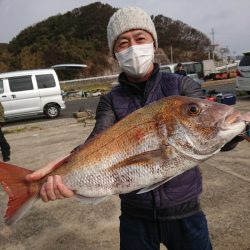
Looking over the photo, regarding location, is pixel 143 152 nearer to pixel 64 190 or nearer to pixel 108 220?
pixel 64 190

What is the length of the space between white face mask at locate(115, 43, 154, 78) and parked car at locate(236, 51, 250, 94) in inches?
515

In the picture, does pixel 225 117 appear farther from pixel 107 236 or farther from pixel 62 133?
pixel 62 133

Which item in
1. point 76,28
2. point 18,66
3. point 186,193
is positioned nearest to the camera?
point 186,193

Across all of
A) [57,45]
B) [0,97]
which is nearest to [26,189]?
[0,97]

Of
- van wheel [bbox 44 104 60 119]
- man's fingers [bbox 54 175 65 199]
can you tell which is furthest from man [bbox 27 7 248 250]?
van wheel [bbox 44 104 60 119]

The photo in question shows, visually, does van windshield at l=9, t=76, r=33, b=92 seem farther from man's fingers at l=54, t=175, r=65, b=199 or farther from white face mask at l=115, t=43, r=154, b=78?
man's fingers at l=54, t=175, r=65, b=199

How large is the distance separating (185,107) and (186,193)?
1.86ft

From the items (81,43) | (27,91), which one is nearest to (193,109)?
(27,91)

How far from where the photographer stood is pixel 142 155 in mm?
1991

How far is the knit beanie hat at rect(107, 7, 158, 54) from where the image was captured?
2504 mm

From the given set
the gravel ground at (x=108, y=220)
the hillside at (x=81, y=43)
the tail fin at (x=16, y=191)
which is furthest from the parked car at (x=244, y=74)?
the hillside at (x=81, y=43)

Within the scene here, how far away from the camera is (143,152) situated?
1995 mm

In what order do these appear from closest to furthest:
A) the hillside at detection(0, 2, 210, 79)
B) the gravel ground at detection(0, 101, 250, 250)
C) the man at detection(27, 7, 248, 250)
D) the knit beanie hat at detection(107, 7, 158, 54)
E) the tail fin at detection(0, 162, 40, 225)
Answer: the tail fin at detection(0, 162, 40, 225), the man at detection(27, 7, 248, 250), the knit beanie hat at detection(107, 7, 158, 54), the gravel ground at detection(0, 101, 250, 250), the hillside at detection(0, 2, 210, 79)

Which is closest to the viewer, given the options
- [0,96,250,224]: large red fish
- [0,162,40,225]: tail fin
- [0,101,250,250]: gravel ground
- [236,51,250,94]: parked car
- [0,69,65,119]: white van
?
[0,96,250,224]: large red fish
